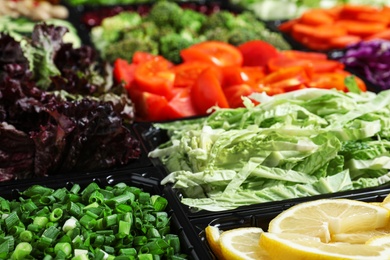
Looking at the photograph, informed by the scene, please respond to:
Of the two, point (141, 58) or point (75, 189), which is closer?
point (75, 189)

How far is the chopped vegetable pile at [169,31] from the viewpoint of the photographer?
4.38 meters

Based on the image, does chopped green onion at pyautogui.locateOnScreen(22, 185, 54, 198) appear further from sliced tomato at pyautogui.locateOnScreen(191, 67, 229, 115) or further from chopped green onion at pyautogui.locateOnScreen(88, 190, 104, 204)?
sliced tomato at pyautogui.locateOnScreen(191, 67, 229, 115)

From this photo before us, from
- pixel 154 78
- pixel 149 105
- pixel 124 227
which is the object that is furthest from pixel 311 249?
pixel 154 78

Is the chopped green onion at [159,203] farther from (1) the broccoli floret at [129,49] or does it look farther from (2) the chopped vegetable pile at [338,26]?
(2) the chopped vegetable pile at [338,26]

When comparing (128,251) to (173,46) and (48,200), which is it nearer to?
(48,200)

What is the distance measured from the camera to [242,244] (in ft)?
6.51

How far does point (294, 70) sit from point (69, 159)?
1.53 m

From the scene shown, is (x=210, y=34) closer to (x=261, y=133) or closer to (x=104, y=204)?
(x=261, y=133)

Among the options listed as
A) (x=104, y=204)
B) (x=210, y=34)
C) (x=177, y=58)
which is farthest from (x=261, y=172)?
(x=210, y=34)

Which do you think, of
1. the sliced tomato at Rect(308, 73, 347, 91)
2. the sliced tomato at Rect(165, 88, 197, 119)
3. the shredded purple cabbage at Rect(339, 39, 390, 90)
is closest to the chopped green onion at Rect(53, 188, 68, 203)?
the sliced tomato at Rect(165, 88, 197, 119)

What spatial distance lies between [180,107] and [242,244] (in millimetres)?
1499

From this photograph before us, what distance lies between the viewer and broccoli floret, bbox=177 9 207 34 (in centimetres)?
493

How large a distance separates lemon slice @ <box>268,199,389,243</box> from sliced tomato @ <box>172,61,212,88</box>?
1.59 metres

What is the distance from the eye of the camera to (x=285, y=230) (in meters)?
2.00
